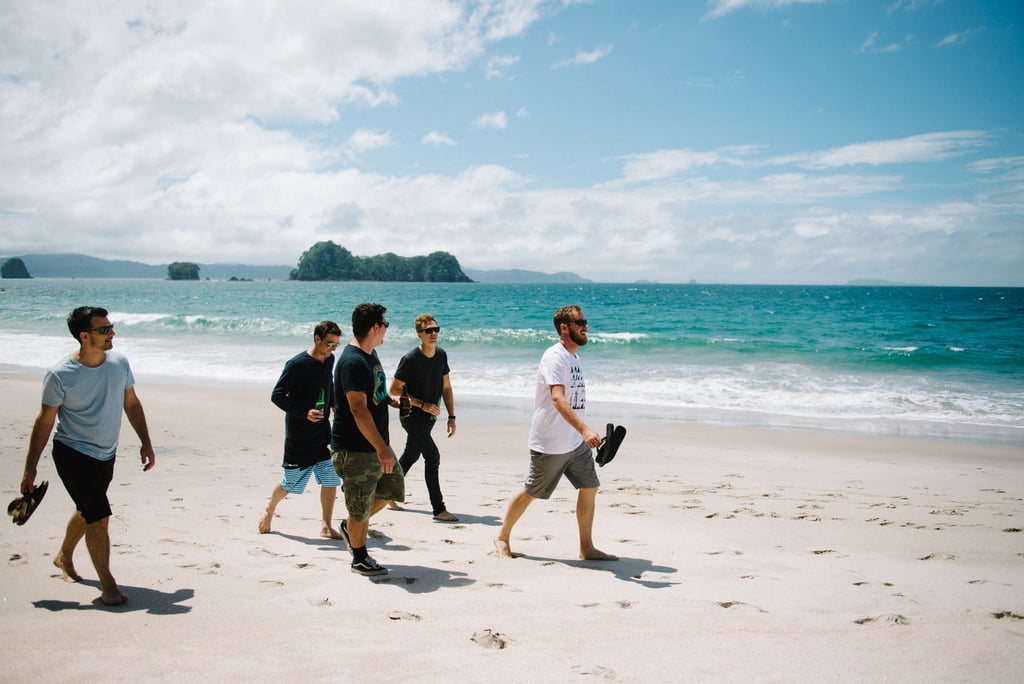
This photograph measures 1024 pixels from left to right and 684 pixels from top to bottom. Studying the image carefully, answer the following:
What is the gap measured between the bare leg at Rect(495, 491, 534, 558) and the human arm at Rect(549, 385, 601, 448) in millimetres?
694

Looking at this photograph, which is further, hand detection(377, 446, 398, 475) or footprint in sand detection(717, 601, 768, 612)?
hand detection(377, 446, 398, 475)

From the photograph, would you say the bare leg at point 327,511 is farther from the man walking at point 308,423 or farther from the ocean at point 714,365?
the ocean at point 714,365

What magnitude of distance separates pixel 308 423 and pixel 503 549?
1.84 m

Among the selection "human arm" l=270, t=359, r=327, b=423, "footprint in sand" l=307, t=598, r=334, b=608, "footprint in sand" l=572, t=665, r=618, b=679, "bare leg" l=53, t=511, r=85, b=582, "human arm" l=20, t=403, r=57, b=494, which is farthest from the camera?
"human arm" l=270, t=359, r=327, b=423

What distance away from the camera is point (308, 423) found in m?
5.29

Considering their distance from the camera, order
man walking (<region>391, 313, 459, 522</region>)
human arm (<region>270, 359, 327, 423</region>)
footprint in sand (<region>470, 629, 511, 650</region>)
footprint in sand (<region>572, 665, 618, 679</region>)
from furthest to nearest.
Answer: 1. man walking (<region>391, 313, 459, 522</region>)
2. human arm (<region>270, 359, 327, 423</region>)
3. footprint in sand (<region>470, 629, 511, 650</region>)
4. footprint in sand (<region>572, 665, 618, 679</region>)

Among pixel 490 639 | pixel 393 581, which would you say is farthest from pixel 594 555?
pixel 490 639

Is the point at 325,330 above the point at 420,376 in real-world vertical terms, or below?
above

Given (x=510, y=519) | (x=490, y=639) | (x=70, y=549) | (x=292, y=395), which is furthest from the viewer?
(x=292, y=395)

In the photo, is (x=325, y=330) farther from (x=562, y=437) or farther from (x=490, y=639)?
(x=490, y=639)

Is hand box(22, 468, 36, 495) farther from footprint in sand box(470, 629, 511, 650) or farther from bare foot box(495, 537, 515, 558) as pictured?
bare foot box(495, 537, 515, 558)

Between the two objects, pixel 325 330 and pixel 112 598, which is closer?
pixel 112 598

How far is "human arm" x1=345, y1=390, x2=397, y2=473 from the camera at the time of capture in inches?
158

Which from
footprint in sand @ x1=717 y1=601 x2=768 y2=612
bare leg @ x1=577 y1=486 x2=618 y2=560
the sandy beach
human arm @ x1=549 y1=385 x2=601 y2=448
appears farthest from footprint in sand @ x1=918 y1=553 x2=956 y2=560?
human arm @ x1=549 y1=385 x2=601 y2=448
